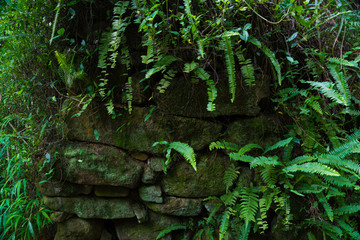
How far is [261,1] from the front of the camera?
7.32 ft

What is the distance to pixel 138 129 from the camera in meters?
2.39

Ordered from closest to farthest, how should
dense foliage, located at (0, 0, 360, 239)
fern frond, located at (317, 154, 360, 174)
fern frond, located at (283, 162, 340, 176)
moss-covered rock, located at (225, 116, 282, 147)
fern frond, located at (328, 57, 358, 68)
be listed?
fern frond, located at (283, 162, 340, 176) → fern frond, located at (317, 154, 360, 174) → dense foliage, located at (0, 0, 360, 239) → fern frond, located at (328, 57, 358, 68) → moss-covered rock, located at (225, 116, 282, 147)

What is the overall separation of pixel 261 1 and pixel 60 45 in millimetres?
2054

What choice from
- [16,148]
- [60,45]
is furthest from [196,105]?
[16,148]

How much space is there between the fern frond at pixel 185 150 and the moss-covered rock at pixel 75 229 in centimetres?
124

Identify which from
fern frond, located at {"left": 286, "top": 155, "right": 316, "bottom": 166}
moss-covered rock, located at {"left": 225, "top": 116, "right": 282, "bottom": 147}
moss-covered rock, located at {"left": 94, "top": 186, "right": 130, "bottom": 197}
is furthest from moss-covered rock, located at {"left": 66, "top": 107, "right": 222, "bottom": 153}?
fern frond, located at {"left": 286, "top": 155, "right": 316, "bottom": 166}

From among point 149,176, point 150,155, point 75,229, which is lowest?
point 75,229

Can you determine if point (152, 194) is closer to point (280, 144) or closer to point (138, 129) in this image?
point (138, 129)

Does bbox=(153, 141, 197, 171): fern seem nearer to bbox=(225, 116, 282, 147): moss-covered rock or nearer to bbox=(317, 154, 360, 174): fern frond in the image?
bbox=(225, 116, 282, 147): moss-covered rock

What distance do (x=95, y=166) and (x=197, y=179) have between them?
1019mm

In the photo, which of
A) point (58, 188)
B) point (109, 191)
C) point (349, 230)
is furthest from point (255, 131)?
point (58, 188)

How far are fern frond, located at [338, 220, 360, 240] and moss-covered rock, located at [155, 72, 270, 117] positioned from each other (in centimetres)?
120

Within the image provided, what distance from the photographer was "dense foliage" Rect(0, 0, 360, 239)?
81.5 inches

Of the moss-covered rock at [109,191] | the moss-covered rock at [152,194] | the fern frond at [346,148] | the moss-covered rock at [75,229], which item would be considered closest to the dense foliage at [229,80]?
the fern frond at [346,148]
